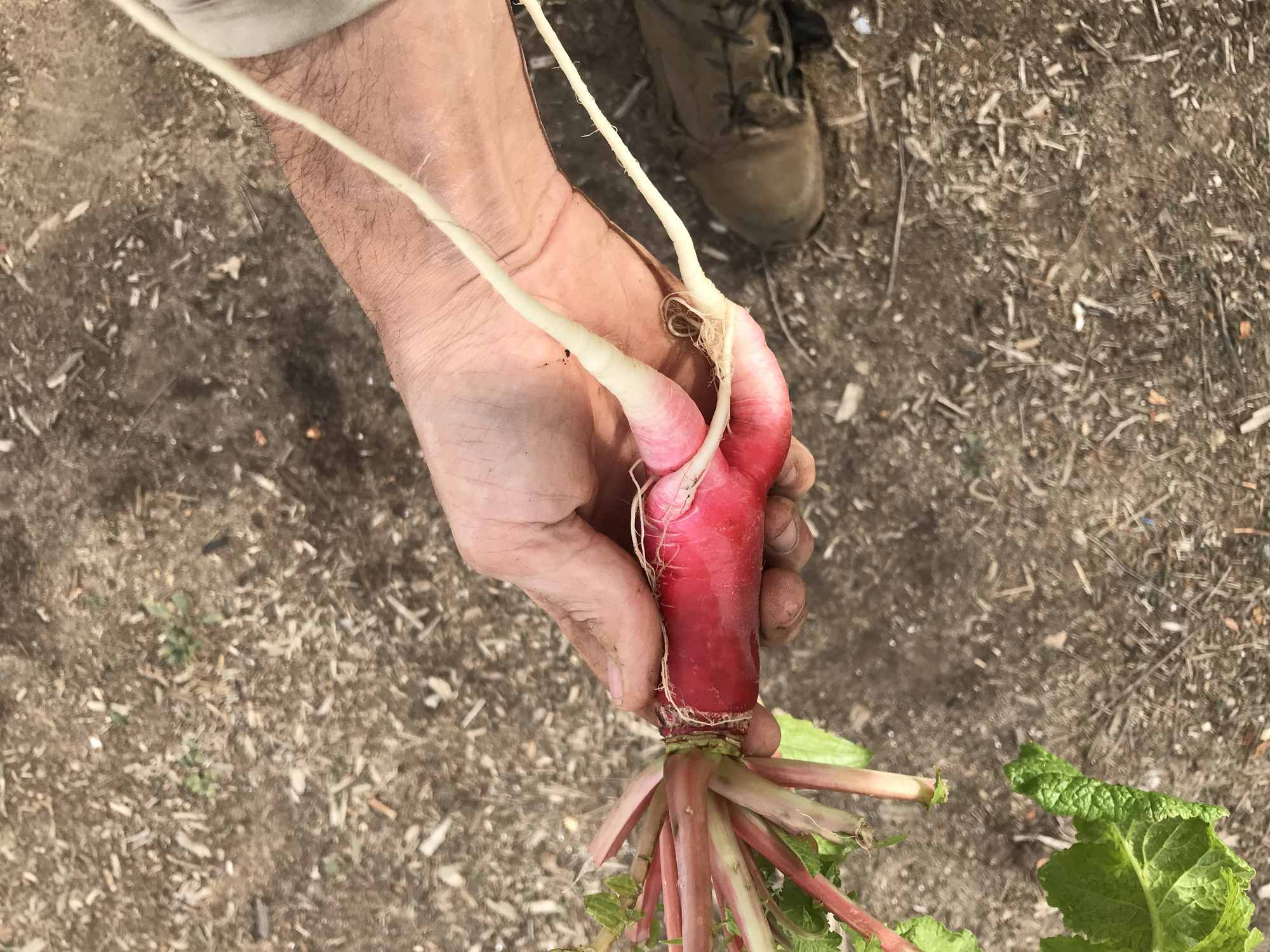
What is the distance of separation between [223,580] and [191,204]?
1025 mm

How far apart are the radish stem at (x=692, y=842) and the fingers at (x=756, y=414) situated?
0.60 m

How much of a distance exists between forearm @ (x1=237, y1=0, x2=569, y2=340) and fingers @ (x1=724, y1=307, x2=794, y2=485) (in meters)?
0.49

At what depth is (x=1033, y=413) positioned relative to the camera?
7.76 ft

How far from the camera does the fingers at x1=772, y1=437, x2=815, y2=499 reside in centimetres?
190

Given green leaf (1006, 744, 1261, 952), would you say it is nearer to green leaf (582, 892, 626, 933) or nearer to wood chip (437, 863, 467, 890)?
green leaf (582, 892, 626, 933)

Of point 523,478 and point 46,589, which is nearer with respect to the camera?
point 523,478

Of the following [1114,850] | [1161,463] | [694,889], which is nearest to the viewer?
[1114,850]

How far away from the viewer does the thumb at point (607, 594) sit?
1.64 m

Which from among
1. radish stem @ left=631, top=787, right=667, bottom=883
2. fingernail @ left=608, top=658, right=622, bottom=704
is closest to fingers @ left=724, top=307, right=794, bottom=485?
fingernail @ left=608, top=658, right=622, bottom=704

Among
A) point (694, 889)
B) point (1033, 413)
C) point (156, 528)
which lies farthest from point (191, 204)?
point (1033, 413)

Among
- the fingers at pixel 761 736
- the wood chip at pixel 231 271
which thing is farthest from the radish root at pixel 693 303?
the wood chip at pixel 231 271

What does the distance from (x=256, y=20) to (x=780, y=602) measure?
4.76 feet

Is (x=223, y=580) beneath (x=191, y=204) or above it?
beneath

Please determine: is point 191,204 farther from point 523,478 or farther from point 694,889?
point 694,889
